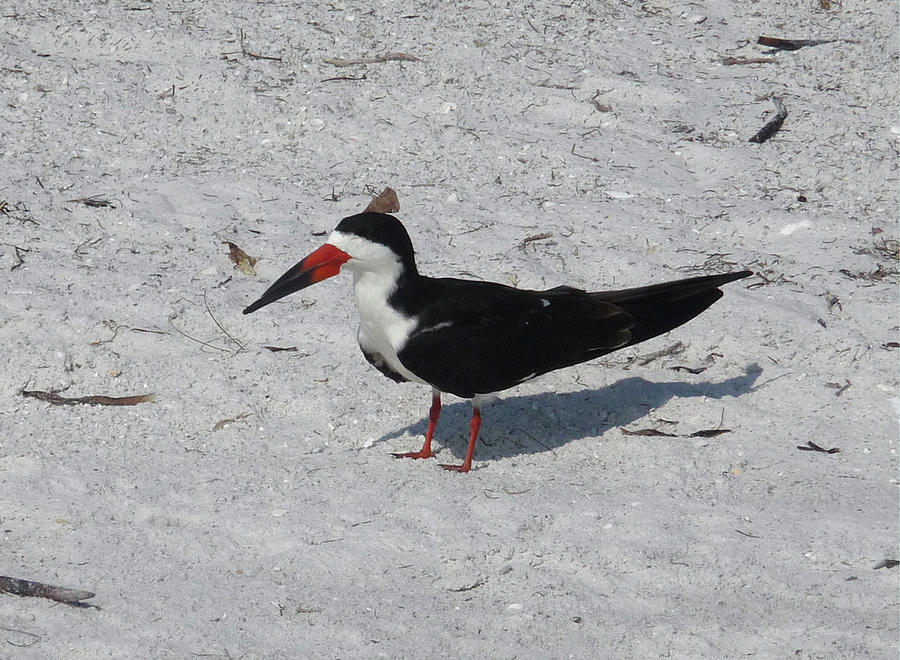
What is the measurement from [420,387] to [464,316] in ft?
2.72

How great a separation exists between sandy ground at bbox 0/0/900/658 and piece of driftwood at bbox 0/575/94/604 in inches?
1.4

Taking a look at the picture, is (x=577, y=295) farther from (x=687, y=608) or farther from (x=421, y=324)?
(x=687, y=608)

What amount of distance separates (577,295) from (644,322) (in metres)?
0.28

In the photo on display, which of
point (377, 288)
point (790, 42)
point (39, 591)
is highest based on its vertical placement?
point (790, 42)

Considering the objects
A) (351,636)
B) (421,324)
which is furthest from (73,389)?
(351,636)

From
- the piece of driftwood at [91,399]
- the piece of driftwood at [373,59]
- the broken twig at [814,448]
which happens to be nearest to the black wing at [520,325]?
the broken twig at [814,448]

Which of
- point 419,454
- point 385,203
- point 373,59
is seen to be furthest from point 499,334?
point 373,59

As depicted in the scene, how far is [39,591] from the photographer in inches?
127

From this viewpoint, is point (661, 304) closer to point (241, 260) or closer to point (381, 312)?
point (381, 312)

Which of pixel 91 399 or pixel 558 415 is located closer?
pixel 91 399

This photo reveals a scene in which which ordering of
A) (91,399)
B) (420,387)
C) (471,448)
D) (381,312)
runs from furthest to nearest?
(420,387)
(91,399)
(471,448)
(381,312)

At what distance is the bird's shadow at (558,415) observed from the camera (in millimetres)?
4379

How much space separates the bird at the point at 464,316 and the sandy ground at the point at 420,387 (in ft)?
1.23

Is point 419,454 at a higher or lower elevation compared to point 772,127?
lower
